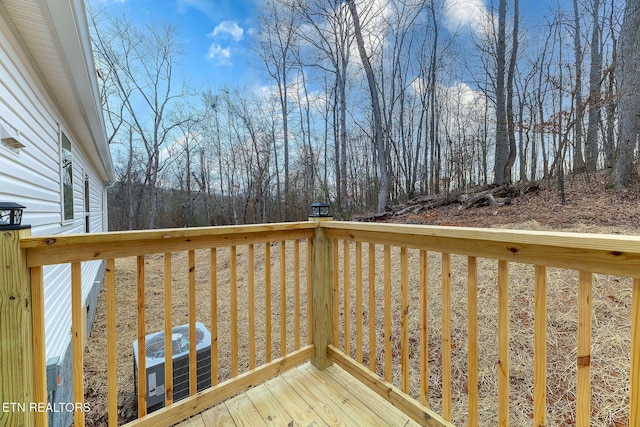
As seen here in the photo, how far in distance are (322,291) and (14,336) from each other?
4.92 ft

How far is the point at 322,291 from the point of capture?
2.00m

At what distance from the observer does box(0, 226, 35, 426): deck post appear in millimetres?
952

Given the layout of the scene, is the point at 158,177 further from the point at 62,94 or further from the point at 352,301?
the point at 352,301

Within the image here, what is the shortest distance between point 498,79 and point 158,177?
15575mm

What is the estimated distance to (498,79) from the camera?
329 inches

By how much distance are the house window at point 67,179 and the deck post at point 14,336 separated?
361 centimetres

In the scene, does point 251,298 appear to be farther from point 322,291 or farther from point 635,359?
point 635,359

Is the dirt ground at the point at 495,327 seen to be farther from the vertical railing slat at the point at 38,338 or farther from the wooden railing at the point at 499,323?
the vertical railing slat at the point at 38,338

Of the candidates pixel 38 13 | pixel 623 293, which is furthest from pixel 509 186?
pixel 38 13

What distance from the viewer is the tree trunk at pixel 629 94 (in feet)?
16.1

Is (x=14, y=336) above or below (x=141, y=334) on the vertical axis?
above

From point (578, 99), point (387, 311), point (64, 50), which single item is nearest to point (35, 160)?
point (64, 50)

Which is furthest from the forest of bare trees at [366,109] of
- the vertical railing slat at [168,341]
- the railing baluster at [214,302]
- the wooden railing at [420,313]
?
the vertical railing slat at [168,341]

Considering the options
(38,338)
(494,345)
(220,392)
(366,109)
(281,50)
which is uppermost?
(281,50)
